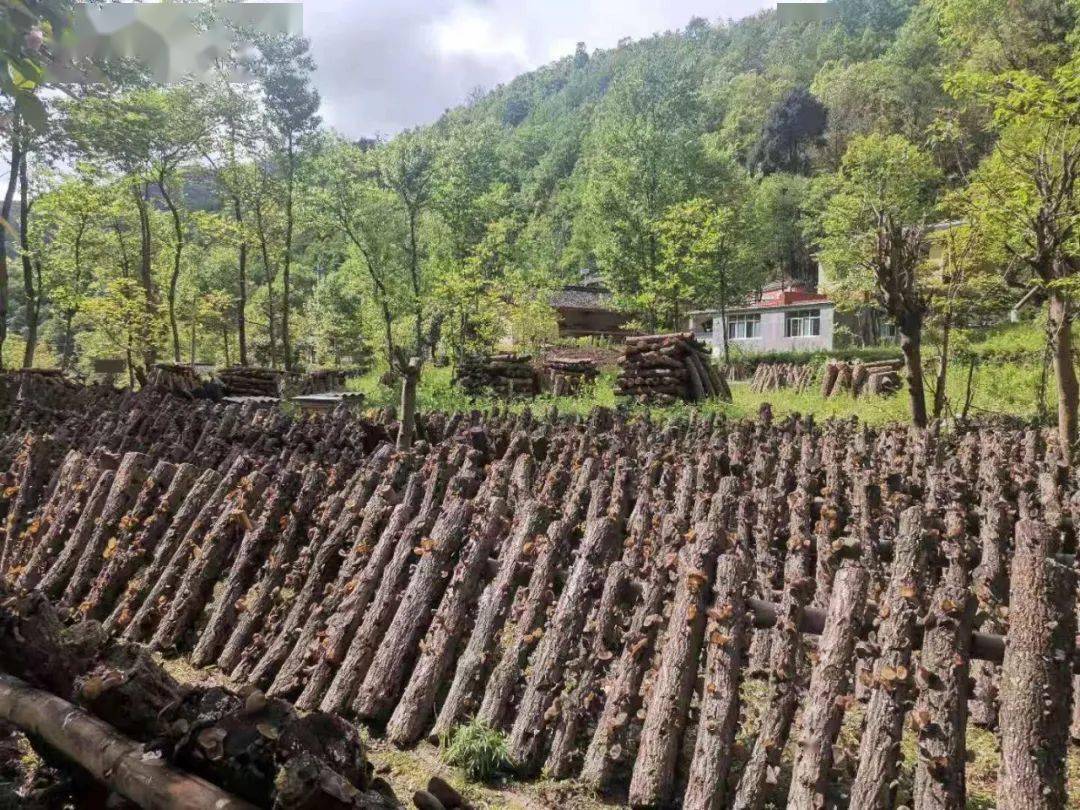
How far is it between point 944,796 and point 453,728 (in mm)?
1772

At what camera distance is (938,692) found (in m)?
2.43

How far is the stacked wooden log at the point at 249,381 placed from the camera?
77.8ft

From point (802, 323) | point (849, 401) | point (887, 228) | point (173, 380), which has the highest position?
point (802, 323)

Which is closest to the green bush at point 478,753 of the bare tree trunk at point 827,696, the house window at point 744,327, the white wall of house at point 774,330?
the bare tree trunk at point 827,696

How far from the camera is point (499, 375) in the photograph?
23.3 m

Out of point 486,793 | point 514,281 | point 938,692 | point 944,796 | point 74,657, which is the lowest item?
point 486,793

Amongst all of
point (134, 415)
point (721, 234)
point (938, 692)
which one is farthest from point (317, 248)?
point (938, 692)

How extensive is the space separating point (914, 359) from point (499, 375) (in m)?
14.9

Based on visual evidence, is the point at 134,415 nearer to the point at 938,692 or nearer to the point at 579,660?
the point at 579,660

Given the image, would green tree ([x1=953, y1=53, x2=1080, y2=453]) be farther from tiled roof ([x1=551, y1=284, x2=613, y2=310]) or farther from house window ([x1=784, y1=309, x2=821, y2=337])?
tiled roof ([x1=551, y1=284, x2=613, y2=310])

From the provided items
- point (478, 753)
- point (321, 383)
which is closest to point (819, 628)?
point (478, 753)

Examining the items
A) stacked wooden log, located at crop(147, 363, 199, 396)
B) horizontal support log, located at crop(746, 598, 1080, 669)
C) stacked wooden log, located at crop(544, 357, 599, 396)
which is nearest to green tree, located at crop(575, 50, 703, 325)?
stacked wooden log, located at crop(544, 357, 599, 396)

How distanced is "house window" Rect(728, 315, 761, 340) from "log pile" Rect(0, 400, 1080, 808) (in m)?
40.1

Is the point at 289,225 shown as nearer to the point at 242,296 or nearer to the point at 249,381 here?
the point at 242,296
